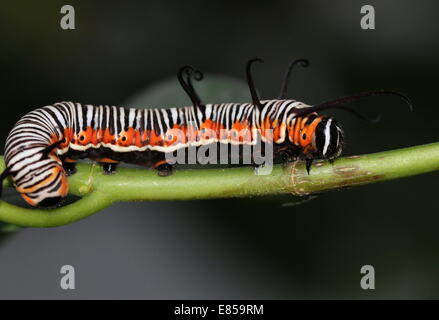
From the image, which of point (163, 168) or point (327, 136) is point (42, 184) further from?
point (327, 136)

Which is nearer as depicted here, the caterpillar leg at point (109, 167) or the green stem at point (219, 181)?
the green stem at point (219, 181)

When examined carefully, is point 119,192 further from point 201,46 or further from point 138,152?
point 201,46

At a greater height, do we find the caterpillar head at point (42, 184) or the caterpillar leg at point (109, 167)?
the caterpillar leg at point (109, 167)

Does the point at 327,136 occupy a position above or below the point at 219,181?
above

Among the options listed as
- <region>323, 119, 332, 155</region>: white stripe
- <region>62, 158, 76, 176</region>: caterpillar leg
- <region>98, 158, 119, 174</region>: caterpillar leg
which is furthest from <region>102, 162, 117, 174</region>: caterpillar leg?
<region>323, 119, 332, 155</region>: white stripe

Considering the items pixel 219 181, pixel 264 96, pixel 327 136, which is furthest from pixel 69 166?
pixel 264 96

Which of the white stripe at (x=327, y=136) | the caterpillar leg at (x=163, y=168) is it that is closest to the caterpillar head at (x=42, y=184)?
the caterpillar leg at (x=163, y=168)

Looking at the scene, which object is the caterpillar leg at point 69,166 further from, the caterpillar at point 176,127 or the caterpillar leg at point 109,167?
the caterpillar leg at point 109,167
